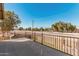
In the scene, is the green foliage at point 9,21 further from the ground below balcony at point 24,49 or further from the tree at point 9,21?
the ground below balcony at point 24,49

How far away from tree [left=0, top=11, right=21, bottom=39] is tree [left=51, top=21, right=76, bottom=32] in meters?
0.57

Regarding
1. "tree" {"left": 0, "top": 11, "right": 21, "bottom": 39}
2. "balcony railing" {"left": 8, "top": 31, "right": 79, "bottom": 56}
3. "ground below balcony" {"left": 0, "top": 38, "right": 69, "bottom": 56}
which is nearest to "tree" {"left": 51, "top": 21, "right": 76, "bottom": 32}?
"balcony railing" {"left": 8, "top": 31, "right": 79, "bottom": 56}

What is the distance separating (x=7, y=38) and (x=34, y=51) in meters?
0.48

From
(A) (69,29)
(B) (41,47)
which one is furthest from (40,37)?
(A) (69,29)

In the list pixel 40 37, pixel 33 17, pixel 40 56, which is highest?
pixel 33 17

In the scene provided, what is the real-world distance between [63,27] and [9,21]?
2.82ft

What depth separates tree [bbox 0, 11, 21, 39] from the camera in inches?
185

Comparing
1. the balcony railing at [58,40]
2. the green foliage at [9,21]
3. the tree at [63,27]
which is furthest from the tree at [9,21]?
the tree at [63,27]

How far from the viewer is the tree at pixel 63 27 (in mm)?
4660

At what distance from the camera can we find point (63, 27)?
473 cm

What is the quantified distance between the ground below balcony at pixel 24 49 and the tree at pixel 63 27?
0.34 metres

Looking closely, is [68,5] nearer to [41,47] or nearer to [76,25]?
[76,25]

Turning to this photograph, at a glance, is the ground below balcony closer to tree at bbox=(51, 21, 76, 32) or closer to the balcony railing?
the balcony railing

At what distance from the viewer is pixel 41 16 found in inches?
184
